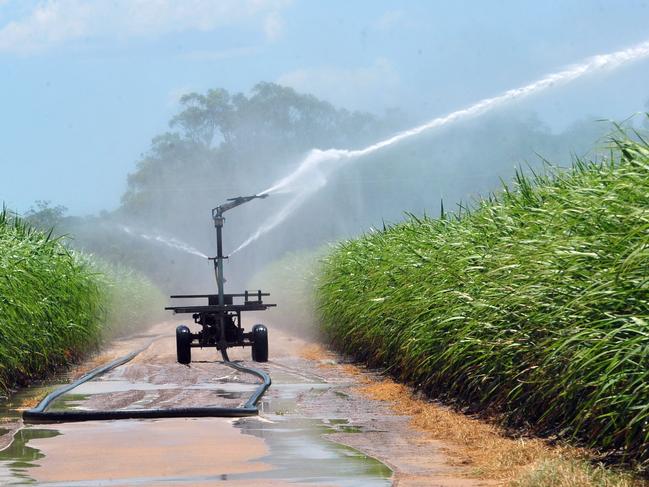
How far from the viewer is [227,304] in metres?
23.8

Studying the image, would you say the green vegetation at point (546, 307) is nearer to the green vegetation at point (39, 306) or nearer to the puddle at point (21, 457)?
the puddle at point (21, 457)

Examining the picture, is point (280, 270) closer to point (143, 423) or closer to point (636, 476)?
point (143, 423)

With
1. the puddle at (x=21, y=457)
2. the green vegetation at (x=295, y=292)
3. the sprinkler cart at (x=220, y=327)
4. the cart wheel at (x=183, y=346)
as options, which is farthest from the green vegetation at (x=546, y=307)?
the green vegetation at (x=295, y=292)

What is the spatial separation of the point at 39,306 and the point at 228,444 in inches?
297

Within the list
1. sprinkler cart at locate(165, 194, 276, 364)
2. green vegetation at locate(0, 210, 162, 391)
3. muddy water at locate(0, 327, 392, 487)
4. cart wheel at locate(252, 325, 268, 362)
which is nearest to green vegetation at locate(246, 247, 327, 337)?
sprinkler cart at locate(165, 194, 276, 364)

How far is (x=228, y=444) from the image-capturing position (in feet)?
36.3

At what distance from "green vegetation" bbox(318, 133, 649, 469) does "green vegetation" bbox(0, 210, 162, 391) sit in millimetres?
4557

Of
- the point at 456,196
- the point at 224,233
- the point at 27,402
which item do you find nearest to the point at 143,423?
the point at 27,402

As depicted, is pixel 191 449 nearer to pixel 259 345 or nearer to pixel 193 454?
pixel 193 454

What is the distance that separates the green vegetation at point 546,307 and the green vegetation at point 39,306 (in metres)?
4.56

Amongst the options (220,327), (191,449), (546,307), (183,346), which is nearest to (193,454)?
(191,449)

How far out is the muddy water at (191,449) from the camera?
9352 millimetres

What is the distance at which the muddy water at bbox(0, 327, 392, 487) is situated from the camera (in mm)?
9352

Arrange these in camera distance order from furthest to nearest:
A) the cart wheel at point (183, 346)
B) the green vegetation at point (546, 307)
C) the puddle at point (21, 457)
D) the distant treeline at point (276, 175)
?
1. the distant treeline at point (276, 175)
2. the cart wheel at point (183, 346)
3. the puddle at point (21, 457)
4. the green vegetation at point (546, 307)
